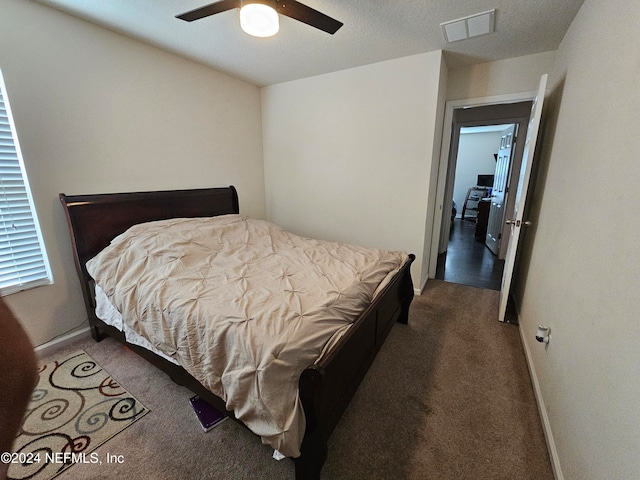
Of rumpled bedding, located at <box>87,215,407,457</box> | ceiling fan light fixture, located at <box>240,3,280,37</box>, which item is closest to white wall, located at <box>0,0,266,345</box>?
rumpled bedding, located at <box>87,215,407,457</box>

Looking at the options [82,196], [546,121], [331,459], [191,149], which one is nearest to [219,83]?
[191,149]

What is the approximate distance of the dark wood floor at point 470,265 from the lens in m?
3.55

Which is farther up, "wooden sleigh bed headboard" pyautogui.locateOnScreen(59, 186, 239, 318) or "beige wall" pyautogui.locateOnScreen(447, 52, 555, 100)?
"beige wall" pyautogui.locateOnScreen(447, 52, 555, 100)

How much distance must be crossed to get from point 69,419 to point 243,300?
48.6 inches

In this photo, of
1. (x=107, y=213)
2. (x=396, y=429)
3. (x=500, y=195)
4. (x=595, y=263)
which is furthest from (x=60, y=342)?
(x=500, y=195)

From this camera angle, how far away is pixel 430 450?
140 centimetres

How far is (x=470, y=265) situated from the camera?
412 cm

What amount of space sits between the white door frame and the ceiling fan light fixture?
2.26m

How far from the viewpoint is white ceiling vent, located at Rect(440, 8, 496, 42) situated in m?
1.99

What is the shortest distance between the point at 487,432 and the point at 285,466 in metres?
1.08

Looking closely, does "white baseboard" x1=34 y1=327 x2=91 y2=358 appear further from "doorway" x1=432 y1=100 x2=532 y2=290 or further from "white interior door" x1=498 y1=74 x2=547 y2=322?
"doorway" x1=432 y1=100 x2=532 y2=290

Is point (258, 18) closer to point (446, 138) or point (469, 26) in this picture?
point (469, 26)

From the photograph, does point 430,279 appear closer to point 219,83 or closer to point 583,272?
point 583,272

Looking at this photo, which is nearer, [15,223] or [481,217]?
[15,223]
